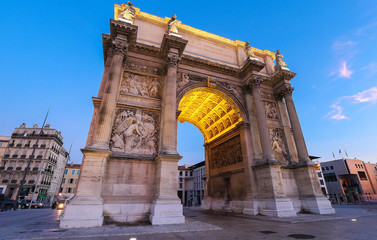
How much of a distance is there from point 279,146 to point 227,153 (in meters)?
4.76

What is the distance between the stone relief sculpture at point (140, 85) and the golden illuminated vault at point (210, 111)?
9.63ft

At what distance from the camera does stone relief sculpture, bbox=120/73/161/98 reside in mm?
13438

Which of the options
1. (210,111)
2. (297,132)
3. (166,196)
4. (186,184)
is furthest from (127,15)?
(186,184)

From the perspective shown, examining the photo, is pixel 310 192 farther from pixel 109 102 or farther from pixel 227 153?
pixel 109 102

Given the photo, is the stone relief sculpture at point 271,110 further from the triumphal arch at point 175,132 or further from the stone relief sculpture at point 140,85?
the stone relief sculpture at point 140,85

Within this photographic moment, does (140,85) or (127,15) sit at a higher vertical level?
(127,15)

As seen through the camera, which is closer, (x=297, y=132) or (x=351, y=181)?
(x=297, y=132)

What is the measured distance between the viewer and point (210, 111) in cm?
2008

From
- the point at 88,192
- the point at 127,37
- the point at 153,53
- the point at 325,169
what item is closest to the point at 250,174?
the point at 88,192

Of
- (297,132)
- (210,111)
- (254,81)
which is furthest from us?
(210,111)

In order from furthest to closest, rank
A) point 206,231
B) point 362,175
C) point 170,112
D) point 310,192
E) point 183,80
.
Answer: point 362,175 < point 183,80 < point 310,192 < point 170,112 < point 206,231

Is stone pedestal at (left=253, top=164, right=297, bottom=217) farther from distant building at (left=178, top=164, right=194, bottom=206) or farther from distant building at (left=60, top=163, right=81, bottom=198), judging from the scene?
distant building at (left=60, top=163, right=81, bottom=198)

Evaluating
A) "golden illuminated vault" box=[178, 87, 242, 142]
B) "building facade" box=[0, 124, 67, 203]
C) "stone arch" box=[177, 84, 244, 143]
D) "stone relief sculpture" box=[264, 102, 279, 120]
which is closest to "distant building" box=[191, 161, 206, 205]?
"golden illuminated vault" box=[178, 87, 242, 142]

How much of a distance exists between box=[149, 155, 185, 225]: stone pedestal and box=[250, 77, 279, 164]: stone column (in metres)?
7.29
